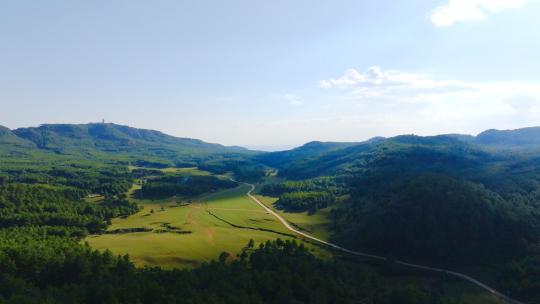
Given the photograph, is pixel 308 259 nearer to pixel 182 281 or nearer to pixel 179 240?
pixel 182 281

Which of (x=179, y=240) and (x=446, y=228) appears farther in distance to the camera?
(x=446, y=228)

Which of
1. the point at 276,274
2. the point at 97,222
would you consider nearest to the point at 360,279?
the point at 276,274

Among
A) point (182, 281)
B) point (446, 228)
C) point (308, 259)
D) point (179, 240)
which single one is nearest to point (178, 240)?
point (179, 240)

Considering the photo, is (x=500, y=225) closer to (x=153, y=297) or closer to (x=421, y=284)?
(x=421, y=284)

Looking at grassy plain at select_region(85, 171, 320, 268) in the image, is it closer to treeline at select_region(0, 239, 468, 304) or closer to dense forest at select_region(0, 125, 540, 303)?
dense forest at select_region(0, 125, 540, 303)

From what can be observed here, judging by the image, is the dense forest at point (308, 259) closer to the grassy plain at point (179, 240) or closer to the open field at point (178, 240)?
the open field at point (178, 240)

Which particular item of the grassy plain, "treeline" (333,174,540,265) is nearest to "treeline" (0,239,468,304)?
the grassy plain

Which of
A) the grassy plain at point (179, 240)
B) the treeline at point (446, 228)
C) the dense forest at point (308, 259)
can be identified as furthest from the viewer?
the treeline at point (446, 228)

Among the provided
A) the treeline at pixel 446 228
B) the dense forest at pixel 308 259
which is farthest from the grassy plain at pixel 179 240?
the treeline at pixel 446 228
